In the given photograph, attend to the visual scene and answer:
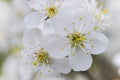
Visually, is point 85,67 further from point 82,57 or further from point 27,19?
point 27,19

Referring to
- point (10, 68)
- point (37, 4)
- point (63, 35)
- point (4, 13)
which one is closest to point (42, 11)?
point (37, 4)

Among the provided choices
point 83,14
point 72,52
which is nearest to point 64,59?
point 72,52

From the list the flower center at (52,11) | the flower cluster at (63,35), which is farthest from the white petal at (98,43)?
the flower center at (52,11)

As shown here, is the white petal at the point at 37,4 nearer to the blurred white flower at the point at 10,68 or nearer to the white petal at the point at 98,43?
the white petal at the point at 98,43

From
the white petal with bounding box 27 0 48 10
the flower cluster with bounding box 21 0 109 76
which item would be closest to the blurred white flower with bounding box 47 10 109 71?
the flower cluster with bounding box 21 0 109 76

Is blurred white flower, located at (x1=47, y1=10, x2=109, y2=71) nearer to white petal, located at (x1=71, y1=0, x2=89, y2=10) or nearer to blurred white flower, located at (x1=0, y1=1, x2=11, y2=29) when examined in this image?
white petal, located at (x1=71, y1=0, x2=89, y2=10)

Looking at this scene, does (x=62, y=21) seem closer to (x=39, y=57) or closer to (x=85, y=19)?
(x=85, y=19)
